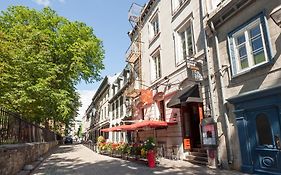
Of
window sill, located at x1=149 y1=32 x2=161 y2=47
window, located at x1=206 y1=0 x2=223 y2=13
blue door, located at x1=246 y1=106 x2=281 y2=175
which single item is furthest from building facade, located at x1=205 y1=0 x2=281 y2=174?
window sill, located at x1=149 y1=32 x2=161 y2=47

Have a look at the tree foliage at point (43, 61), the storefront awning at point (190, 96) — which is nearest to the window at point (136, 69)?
the tree foliage at point (43, 61)

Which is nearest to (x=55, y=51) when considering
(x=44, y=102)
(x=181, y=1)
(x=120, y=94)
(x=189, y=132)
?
(x=44, y=102)

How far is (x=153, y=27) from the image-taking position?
19.2 m

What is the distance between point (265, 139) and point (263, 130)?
0.98 feet

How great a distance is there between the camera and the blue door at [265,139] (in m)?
7.59

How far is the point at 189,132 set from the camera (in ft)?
44.1

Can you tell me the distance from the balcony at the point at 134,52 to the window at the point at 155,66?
9.75 ft

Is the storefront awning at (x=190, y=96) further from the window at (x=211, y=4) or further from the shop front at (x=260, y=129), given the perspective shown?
the window at (x=211, y=4)

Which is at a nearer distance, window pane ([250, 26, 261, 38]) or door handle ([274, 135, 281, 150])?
door handle ([274, 135, 281, 150])

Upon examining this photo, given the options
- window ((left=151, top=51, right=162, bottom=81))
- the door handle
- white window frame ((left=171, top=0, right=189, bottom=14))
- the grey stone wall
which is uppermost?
white window frame ((left=171, top=0, right=189, bottom=14))

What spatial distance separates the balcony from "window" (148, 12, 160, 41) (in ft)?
7.45

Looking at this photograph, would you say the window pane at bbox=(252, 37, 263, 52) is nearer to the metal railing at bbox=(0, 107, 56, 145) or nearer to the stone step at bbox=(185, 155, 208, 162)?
the stone step at bbox=(185, 155, 208, 162)

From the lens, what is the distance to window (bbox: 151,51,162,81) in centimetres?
1764

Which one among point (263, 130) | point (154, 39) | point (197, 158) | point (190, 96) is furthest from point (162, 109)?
point (263, 130)
